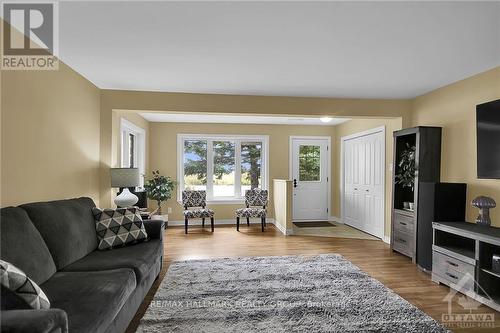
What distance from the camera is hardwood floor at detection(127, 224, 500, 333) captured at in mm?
2631

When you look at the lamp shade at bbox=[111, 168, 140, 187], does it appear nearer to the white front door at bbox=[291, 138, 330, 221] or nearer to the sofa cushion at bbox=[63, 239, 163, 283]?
the sofa cushion at bbox=[63, 239, 163, 283]

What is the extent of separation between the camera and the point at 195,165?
638 cm

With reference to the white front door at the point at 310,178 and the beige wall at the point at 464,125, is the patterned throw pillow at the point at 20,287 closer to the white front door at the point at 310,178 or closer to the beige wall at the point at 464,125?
the beige wall at the point at 464,125

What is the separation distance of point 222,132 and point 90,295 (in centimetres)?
497

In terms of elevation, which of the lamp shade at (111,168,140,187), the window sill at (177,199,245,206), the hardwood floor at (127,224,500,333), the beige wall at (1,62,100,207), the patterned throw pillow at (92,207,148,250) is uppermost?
the beige wall at (1,62,100,207)

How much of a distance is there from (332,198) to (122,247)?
17.2ft

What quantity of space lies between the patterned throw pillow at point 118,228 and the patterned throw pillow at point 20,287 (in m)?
1.34

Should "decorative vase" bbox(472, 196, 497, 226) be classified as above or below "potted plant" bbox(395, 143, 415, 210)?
below

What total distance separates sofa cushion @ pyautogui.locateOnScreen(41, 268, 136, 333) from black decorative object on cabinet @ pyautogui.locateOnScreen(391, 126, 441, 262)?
3558mm

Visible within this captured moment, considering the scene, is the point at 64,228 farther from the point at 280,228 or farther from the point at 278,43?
the point at 280,228

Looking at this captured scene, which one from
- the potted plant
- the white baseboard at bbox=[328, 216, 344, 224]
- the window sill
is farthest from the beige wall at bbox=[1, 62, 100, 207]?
the white baseboard at bbox=[328, 216, 344, 224]

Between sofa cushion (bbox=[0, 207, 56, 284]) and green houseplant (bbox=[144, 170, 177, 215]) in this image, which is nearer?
sofa cushion (bbox=[0, 207, 56, 284])

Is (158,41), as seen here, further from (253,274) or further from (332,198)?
(332,198)
